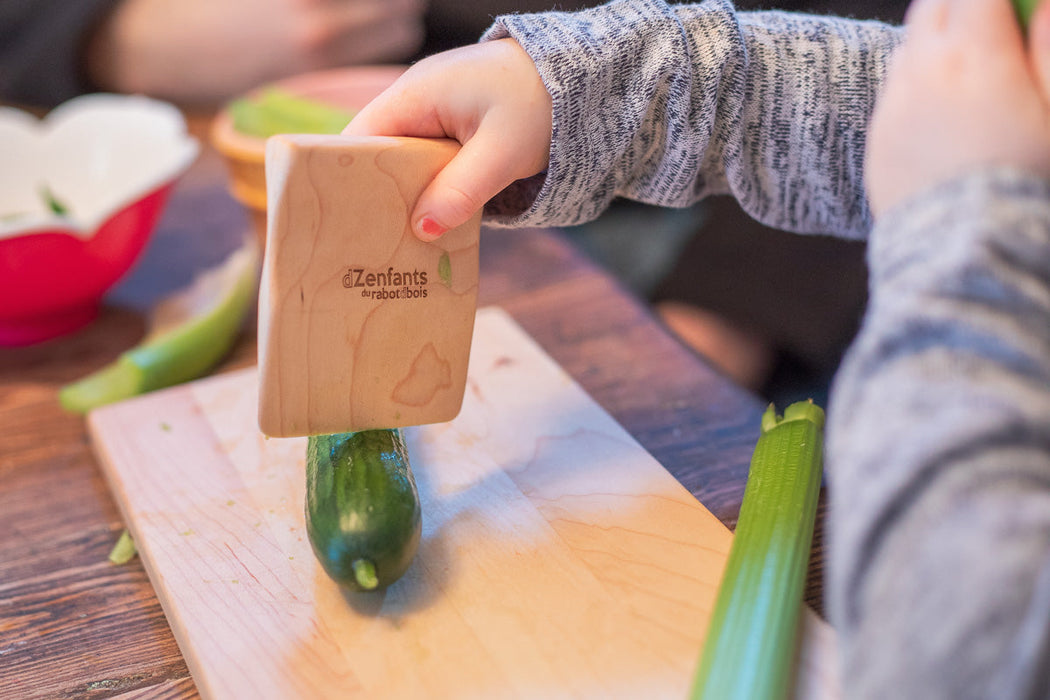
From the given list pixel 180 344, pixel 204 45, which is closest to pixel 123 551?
pixel 180 344

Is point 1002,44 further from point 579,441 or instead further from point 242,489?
point 242,489

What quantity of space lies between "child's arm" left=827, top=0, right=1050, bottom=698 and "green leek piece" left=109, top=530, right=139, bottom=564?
0.71m

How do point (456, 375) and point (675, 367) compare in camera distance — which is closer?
point (456, 375)

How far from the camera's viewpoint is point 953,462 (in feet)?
1.77

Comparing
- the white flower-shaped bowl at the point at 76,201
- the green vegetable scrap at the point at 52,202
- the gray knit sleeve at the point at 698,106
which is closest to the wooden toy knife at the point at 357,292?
the gray knit sleeve at the point at 698,106

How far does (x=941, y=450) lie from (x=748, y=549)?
0.30 m

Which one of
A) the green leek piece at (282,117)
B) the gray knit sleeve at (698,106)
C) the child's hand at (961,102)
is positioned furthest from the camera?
the green leek piece at (282,117)

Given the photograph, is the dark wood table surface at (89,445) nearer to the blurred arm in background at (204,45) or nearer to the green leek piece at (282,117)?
the green leek piece at (282,117)

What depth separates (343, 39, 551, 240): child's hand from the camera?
2.65 ft

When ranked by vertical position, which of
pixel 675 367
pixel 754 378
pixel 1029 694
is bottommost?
pixel 754 378

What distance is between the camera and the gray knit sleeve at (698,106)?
0.88 m

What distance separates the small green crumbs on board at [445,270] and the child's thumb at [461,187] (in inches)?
1.3

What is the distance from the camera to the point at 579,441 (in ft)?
3.35

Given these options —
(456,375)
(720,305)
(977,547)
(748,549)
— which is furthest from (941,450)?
(720,305)
